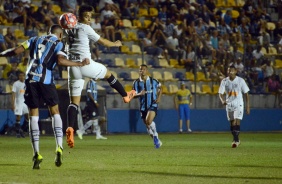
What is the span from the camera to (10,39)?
1228 inches

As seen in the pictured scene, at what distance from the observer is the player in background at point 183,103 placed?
35312 mm

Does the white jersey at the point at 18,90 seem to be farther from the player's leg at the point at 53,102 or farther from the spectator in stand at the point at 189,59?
the player's leg at the point at 53,102

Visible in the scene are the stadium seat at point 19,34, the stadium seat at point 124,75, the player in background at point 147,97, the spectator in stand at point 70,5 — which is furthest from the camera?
the stadium seat at point 124,75

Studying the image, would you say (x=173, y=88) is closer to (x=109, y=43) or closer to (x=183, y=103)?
(x=183, y=103)

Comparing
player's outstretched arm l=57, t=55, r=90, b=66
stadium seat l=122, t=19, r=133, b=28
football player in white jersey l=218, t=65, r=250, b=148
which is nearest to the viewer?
player's outstretched arm l=57, t=55, r=90, b=66

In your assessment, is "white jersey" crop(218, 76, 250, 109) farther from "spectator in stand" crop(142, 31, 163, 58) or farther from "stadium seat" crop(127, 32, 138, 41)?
"stadium seat" crop(127, 32, 138, 41)

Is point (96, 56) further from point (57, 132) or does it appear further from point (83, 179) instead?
point (83, 179)

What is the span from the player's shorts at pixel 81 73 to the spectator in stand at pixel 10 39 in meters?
16.5

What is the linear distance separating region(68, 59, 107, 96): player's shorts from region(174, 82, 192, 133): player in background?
2041cm

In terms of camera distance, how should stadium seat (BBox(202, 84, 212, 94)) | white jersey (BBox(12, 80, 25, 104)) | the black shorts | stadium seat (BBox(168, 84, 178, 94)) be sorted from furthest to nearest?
stadium seat (BBox(202, 84, 212, 94)), stadium seat (BBox(168, 84, 178, 94)), white jersey (BBox(12, 80, 25, 104)), the black shorts

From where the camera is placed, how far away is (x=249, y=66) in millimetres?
37594

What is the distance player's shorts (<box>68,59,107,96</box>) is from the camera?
14.8 metres

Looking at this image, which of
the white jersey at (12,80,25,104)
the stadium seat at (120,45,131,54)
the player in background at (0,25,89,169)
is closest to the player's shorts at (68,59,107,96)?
the player in background at (0,25,89,169)

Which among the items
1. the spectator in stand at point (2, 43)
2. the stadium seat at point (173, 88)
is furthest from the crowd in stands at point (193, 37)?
the spectator in stand at point (2, 43)
